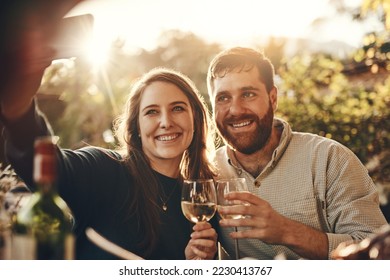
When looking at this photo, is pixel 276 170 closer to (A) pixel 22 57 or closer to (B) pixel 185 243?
(B) pixel 185 243

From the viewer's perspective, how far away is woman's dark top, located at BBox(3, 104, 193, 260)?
6.23 feet

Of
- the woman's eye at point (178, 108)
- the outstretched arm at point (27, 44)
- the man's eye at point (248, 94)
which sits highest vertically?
the outstretched arm at point (27, 44)

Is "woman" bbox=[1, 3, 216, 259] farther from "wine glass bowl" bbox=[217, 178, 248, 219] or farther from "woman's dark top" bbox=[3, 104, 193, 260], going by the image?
"wine glass bowl" bbox=[217, 178, 248, 219]

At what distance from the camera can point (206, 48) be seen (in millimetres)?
2551

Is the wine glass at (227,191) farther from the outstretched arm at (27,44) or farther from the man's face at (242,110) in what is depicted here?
the outstretched arm at (27,44)

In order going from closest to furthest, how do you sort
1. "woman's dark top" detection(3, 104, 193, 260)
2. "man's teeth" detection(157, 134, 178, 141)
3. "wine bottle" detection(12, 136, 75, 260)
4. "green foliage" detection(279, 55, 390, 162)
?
"wine bottle" detection(12, 136, 75, 260)
"woman's dark top" detection(3, 104, 193, 260)
"man's teeth" detection(157, 134, 178, 141)
"green foliage" detection(279, 55, 390, 162)

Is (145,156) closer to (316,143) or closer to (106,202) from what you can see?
(106,202)

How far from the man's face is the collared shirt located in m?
0.12

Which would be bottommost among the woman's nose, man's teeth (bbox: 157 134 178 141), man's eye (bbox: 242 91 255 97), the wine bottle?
the wine bottle

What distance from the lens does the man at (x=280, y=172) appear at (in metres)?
2.08

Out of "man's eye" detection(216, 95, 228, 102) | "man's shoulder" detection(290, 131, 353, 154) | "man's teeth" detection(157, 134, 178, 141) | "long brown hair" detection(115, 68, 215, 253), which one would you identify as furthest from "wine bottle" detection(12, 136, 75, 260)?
"man's shoulder" detection(290, 131, 353, 154)

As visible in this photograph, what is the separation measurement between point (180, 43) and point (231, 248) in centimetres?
95

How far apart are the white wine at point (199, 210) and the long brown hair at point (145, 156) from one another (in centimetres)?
31

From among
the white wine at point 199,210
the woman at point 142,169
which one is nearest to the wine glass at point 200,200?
the white wine at point 199,210
